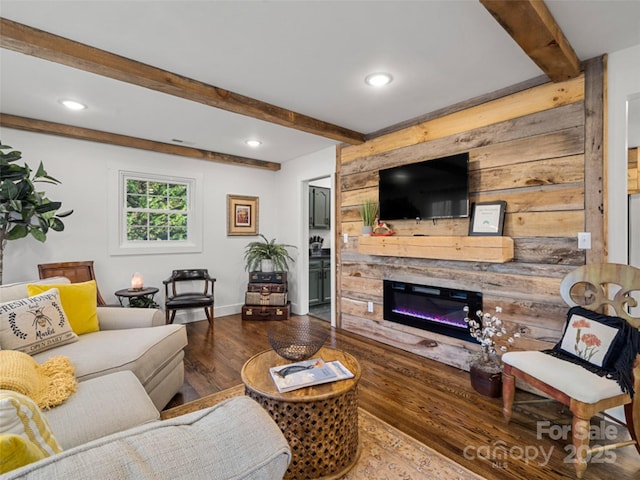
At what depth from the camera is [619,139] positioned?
207 cm

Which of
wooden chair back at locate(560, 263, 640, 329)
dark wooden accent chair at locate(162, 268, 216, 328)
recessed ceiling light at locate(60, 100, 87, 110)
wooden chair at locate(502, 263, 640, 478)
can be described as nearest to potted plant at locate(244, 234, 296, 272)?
dark wooden accent chair at locate(162, 268, 216, 328)

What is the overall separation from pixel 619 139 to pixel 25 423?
312 cm

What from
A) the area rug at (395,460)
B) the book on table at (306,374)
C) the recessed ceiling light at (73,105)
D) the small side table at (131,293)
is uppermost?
the recessed ceiling light at (73,105)

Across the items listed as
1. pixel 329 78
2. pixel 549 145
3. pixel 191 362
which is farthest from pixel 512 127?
pixel 191 362

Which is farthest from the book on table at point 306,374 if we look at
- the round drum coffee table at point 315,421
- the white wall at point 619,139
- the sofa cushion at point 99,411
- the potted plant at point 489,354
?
the white wall at point 619,139

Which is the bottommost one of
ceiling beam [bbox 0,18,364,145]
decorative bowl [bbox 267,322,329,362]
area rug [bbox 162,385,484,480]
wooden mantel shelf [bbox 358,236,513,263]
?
area rug [bbox 162,385,484,480]

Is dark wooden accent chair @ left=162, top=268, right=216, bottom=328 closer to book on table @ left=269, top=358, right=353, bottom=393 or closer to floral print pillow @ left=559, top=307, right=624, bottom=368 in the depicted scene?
book on table @ left=269, top=358, right=353, bottom=393

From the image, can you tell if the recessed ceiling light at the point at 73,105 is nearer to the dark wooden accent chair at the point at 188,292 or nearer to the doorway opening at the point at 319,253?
the dark wooden accent chair at the point at 188,292

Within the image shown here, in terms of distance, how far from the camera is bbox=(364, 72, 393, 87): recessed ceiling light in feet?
7.86

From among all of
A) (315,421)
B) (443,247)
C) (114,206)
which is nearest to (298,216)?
(114,206)

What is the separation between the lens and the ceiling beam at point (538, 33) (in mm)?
1514

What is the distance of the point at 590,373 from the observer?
1.71 metres

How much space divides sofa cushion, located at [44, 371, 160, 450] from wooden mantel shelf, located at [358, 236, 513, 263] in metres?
2.43

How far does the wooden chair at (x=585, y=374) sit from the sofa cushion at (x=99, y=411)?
2.04 metres
